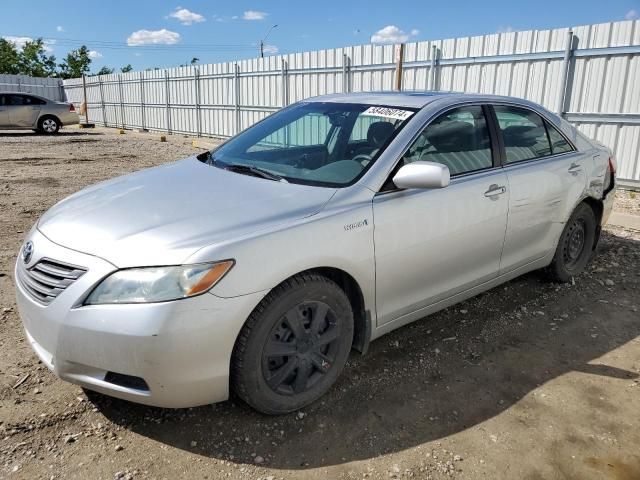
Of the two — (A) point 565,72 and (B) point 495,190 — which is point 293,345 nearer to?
(B) point 495,190

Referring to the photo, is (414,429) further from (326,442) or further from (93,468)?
(93,468)

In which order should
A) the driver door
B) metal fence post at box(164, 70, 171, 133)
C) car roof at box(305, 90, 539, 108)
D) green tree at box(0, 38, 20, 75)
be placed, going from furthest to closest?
1. green tree at box(0, 38, 20, 75)
2. metal fence post at box(164, 70, 171, 133)
3. car roof at box(305, 90, 539, 108)
4. the driver door

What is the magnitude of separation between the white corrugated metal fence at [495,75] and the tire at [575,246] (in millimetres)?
4733

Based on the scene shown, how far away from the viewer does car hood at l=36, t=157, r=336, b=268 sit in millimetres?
2385

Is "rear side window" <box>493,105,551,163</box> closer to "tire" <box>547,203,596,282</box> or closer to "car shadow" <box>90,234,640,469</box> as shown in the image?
"tire" <box>547,203,596,282</box>

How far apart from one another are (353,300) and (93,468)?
1513mm

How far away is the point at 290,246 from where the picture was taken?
2527 mm

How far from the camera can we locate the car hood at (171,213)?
2.38 meters

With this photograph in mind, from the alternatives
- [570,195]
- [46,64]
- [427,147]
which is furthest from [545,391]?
[46,64]

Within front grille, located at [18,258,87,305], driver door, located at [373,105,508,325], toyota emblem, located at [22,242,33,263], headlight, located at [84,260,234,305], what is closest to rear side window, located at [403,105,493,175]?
driver door, located at [373,105,508,325]

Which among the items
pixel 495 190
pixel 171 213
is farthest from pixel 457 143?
pixel 171 213

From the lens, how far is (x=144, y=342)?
2.24 meters

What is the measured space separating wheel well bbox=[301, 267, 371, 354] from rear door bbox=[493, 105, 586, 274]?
137 centimetres

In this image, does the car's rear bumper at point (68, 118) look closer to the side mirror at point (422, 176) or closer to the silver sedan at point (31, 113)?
the silver sedan at point (31, 113)
